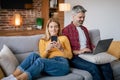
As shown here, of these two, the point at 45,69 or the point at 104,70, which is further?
the point at 104,70

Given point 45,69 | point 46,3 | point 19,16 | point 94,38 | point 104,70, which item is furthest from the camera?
point 46,3

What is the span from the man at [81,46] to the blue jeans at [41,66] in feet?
1.10

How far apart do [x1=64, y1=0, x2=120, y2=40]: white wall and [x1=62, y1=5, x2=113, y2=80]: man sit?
2283 mm

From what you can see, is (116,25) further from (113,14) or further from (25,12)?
(25,12)

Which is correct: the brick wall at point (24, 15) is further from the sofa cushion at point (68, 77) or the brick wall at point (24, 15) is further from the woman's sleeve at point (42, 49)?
the sofa cushion at point (68, 77)

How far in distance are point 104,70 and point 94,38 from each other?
774 mm

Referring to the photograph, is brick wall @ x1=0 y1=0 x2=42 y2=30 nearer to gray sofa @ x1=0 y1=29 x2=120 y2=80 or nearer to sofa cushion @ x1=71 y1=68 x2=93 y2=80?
gray sofa @ x1=0 y1=29 x2=120 y2=80

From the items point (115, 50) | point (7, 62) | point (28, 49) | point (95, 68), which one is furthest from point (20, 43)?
point (115, 50)

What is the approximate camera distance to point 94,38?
3500mm

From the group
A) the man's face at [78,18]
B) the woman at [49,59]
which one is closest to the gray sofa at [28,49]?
the woman at [49,59]

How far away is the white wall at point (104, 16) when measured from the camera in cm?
522

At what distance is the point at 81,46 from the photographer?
3049 millimetres

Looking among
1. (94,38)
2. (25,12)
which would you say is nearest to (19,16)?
(25,12)

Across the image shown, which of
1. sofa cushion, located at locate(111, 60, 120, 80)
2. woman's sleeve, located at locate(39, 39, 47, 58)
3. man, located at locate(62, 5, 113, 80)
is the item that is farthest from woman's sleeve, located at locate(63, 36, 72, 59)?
sofa cushion, located at locate(111, 60, 120, 80)
